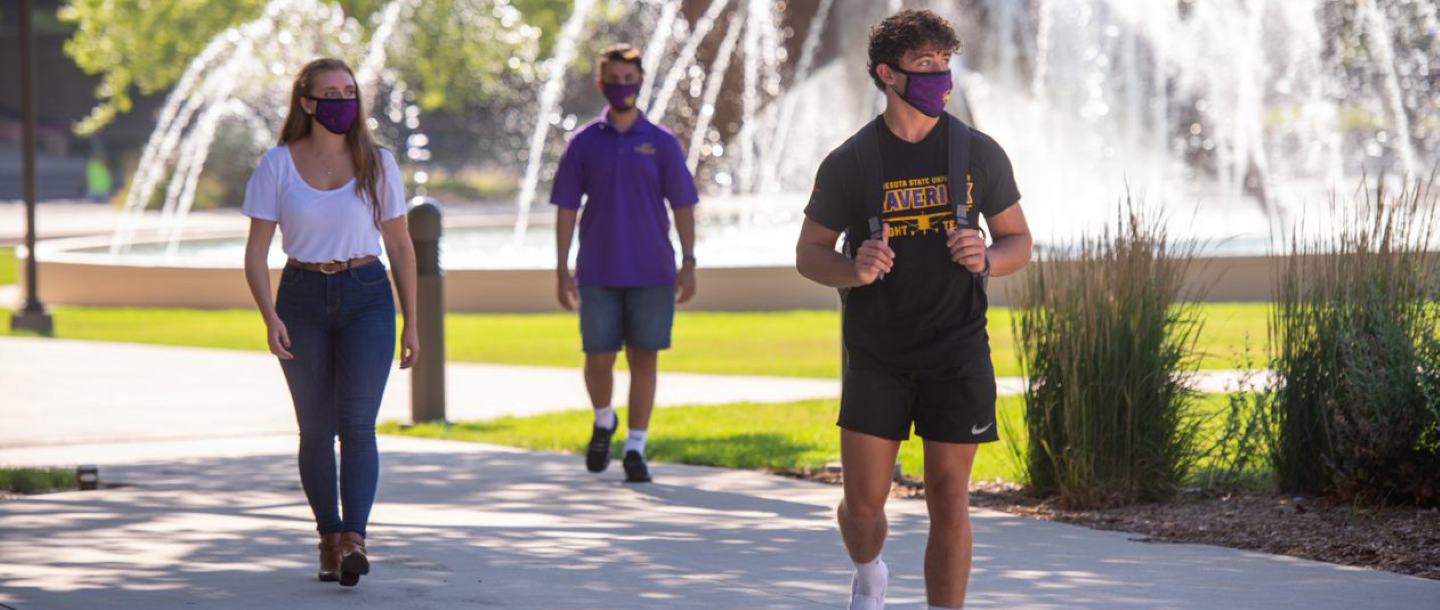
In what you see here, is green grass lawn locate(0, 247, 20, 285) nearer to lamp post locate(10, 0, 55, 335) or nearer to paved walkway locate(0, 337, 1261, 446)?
lamp post locate(10, 0, 55, 335)

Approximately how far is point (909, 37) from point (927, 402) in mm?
880

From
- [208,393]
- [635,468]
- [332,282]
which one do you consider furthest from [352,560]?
[208,393]

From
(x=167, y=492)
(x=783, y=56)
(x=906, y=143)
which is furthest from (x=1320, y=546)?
(x=783, y=56)

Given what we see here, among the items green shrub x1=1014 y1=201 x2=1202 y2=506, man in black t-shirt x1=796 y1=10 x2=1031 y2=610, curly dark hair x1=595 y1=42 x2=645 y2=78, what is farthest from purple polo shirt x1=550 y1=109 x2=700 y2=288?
man in black t-shirt x1=796 y1=10 x2=1031 y2=610

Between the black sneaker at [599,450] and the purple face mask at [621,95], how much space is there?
1.35 meters

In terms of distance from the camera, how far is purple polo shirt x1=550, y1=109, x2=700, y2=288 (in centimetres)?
807

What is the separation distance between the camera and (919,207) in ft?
15.2

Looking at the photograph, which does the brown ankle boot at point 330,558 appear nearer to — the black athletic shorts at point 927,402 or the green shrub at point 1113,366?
the black athletic shorts at point 927,402

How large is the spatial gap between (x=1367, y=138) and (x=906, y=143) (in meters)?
43.4

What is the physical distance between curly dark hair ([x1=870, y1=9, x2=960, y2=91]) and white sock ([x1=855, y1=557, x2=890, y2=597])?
3.88 ft

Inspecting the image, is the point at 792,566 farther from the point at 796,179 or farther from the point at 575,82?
the point at 575,82

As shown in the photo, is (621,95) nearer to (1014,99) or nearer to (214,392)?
(214,392)

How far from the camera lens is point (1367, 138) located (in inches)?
1786

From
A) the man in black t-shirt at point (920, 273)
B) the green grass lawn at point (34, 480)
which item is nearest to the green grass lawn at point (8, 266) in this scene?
the green grass lawn at point (34, 480)
